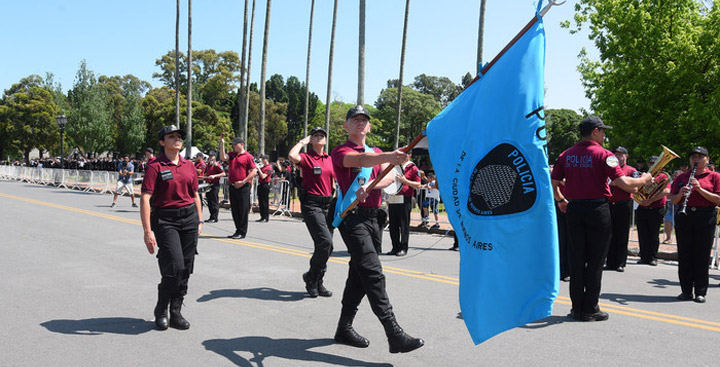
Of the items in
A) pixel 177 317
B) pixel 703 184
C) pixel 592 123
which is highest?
pixel 592 123

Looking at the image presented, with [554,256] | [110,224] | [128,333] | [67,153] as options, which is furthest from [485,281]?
[67,153]

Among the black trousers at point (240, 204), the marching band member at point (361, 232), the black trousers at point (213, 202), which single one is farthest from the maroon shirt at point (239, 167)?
the marching band member at point (361, 232)

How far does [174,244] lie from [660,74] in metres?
25.3

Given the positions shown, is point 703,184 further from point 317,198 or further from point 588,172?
point 317,198

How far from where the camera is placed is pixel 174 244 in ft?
17.5

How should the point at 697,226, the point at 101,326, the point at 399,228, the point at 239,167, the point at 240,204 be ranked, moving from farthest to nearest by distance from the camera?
the point at 240,204, the point at 239,167, the point at 399,228, the point at 697,226, the point at 101,326

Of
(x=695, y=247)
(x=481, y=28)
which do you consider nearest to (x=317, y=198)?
(x=695, y=247)

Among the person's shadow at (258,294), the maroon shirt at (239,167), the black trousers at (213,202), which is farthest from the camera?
the black trousers at (213,202)

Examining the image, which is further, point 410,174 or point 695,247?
point 410,174

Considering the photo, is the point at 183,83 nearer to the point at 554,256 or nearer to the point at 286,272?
the point at 286,272

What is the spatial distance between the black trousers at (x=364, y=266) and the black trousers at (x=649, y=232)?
24.6 ft

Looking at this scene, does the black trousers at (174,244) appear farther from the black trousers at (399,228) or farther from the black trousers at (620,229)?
the black trousers at (620,229)

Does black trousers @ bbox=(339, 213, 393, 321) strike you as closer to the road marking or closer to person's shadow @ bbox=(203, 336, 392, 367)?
person's shadow @ bbox=(203, 336, 392, 367)

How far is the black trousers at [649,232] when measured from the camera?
10.4 metres
